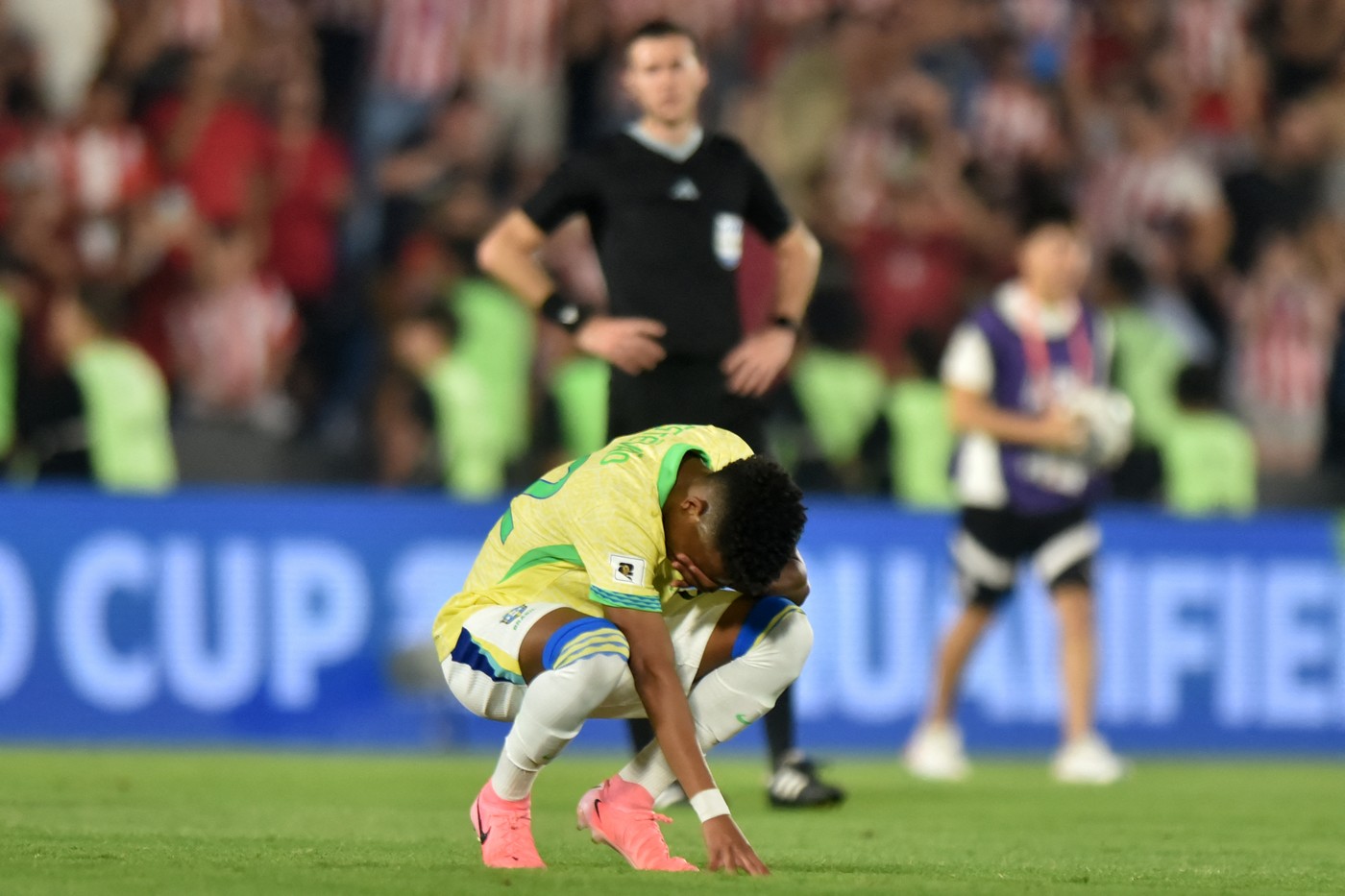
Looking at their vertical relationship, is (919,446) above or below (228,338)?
below

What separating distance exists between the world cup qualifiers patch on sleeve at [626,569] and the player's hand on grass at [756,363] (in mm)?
2086

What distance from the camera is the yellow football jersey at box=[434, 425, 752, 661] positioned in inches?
203

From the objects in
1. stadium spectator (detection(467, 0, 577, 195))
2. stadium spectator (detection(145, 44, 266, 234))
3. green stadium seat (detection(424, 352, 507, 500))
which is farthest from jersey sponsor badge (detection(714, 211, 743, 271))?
stadium spectator (detection(467, 0, 577, 195))

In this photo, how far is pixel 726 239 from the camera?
7.48 metres

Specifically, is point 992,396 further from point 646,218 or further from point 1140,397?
point 1140,397

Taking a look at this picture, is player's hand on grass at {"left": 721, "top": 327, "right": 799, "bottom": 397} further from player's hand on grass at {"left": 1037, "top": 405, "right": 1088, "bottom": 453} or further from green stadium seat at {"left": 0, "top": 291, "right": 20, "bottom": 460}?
green stadium seat at {"left": 0, "top": 291, "right": 20, "bottom": 460}

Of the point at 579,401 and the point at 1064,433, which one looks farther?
the point at 579,401

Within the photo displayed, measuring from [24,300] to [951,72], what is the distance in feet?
22.6

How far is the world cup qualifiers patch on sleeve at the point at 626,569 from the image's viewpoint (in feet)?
16.9

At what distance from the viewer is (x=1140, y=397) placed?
1377 centimetres

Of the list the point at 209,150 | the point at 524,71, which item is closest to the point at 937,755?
the point at 209,150

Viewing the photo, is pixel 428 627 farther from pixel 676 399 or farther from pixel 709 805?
pixel 709 805

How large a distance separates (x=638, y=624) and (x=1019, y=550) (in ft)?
16.0

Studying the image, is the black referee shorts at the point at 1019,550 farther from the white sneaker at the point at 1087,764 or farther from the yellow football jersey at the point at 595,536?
the yellow football jersey at the point at 595,536
